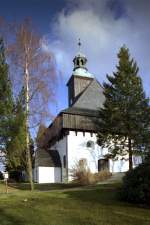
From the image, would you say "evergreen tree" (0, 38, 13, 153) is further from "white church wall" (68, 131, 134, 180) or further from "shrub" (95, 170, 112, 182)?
"white church wall" (68, 131, 134, 180)

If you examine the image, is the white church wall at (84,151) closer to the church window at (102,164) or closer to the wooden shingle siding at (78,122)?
the church window at (102,164)

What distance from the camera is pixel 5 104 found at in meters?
19.6

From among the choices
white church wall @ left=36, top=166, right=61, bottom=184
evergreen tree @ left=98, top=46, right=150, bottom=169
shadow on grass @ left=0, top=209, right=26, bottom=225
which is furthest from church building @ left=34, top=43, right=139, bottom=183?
shadow on grass @ left=0, top=209, right=26, bottom=225

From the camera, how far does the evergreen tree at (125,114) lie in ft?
88.7

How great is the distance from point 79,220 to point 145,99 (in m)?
20.0

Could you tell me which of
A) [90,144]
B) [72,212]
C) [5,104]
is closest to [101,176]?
[90,144]

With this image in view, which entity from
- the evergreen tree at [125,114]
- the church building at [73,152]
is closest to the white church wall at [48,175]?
the church building at [73,152]

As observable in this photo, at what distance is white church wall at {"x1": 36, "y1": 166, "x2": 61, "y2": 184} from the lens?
34406mm

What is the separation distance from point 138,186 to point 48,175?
23.6 m

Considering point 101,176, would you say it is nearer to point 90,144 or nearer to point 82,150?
point 82,150

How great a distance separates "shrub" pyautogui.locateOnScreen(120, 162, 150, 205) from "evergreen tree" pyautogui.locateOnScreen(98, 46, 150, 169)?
1392 centimetres

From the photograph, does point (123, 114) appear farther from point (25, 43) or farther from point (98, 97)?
point (98, 97)

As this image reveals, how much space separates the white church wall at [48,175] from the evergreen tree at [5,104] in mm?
14692

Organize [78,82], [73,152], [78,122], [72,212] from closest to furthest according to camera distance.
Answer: [72,212], [73,152], [78,122], [78,82]
